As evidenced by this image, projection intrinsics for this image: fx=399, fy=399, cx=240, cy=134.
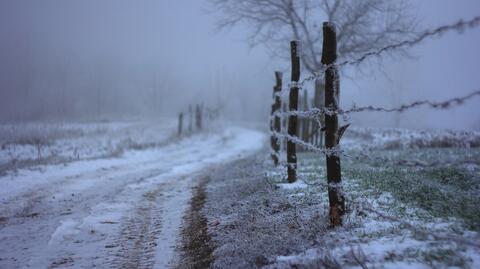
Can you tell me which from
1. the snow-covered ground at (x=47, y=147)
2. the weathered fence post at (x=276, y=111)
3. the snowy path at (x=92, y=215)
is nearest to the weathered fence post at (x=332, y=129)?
the snowy path at (x=92, y=215)

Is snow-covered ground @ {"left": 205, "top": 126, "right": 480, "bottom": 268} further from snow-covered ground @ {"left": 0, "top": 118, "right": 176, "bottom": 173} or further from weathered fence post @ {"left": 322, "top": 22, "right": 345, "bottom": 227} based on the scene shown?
snow-covered ground @ {"left": 0, "top": 118, "right": 176, "bottom": 173}

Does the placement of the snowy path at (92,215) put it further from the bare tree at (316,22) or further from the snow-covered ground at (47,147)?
the bare tree at (316,22)

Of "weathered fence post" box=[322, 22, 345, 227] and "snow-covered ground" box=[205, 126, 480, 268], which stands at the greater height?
"weathered fence post" box=[322, 22, 345, 227]

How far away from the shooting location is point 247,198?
7.00 m

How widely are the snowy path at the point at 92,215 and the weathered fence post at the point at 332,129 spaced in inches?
81.4

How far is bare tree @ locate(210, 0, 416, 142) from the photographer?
60.2 feet

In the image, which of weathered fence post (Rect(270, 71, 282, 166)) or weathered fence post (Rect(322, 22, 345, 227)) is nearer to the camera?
weathered fence post (Rect(322, 22, 345, 227))

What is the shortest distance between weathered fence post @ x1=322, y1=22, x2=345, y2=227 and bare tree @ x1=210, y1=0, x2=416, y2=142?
13.4m

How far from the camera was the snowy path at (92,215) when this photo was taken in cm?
490

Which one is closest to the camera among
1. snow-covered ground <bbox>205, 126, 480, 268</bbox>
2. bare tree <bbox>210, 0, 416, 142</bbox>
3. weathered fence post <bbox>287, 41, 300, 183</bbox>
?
snow-covered ground <bbox>205, 126, 480, 268</bbox>

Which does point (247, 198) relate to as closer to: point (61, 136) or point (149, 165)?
point (149, 165)

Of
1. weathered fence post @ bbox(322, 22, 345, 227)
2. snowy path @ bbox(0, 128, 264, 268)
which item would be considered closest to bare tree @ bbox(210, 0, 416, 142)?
snowy path @ bbox(0, 128, 264, 268)

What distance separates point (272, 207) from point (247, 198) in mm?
980

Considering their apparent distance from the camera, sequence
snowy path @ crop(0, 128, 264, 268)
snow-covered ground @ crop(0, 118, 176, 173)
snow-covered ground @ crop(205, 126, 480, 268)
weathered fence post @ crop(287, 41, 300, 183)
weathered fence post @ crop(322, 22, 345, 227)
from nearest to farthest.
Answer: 1. snow-covered ground @ crop(205, 126, 480, 268)
2. weathered fence post @ crop(322, 22, 345, 227)
3. snowy path @ crop(0, 128, 264, 268)
4. weathered fence post @ crop(287, 41, 300, 183)
5. snow-covered ground @ crop(0, 118, 176, 173)
